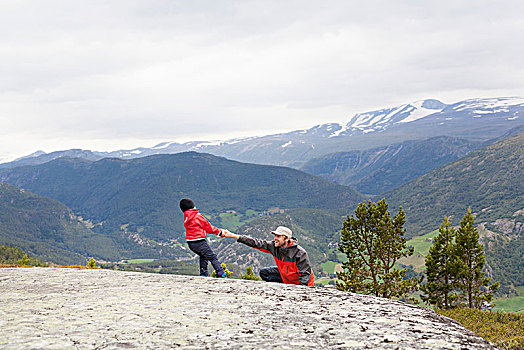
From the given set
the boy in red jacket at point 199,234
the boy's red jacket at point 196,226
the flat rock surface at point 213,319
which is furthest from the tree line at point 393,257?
the flat rock surface at point 213,319

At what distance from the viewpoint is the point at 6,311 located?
9117mm

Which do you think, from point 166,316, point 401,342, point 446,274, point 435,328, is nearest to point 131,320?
point 166,316

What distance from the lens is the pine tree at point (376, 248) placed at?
40125 millimetres

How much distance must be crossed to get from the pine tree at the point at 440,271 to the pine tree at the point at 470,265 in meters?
0.91

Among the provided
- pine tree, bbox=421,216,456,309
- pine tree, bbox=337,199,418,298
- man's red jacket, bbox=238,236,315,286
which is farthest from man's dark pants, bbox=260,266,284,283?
pine tree, bbox=421,216,456,309

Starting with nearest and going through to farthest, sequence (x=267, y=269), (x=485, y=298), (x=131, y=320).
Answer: (x=131, y=320) → (x=267, y=269) → (x=485, y=298)

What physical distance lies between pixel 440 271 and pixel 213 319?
48.4m

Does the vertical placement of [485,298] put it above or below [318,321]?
below

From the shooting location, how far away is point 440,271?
159ft

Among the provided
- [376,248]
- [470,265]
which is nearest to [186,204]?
[376,248]

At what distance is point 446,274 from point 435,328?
151 ft

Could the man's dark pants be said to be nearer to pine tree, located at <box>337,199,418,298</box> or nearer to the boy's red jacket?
the boy's red jacket

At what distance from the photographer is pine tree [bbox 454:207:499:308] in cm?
4619

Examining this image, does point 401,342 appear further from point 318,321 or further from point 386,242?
point 386,242
